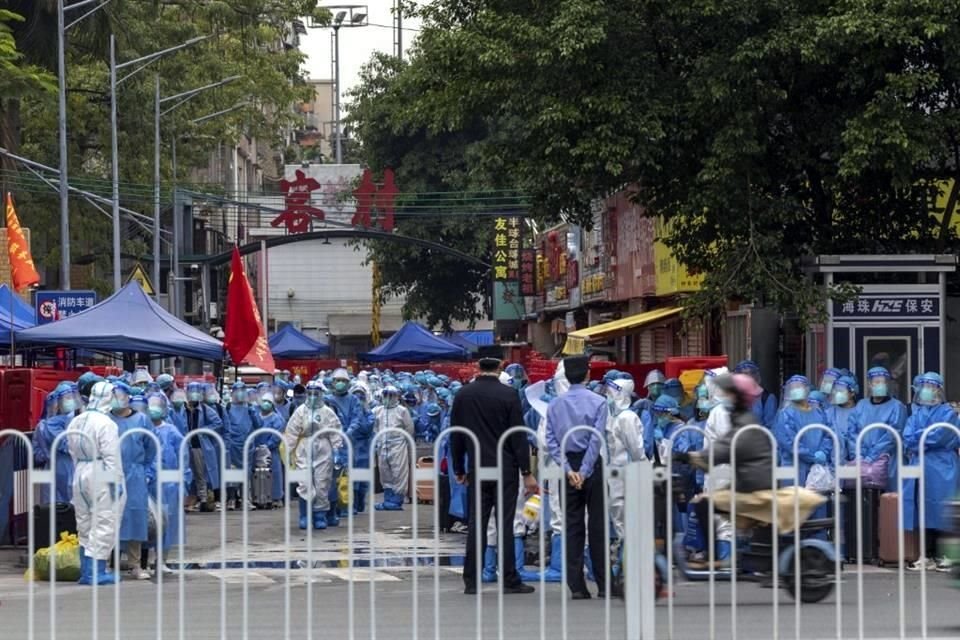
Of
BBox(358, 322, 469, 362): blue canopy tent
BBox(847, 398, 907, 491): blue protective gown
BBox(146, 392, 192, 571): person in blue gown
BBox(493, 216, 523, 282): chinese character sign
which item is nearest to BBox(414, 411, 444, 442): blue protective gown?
BBox(146, 392, 192, 571): person in blue gown

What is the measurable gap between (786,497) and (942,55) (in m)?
9.77

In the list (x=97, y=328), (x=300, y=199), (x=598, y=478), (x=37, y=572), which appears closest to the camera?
(x=598, y=478)

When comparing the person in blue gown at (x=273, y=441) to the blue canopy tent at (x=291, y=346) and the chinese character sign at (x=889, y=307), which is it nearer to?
the chinese character sign at (x=889, y=307)

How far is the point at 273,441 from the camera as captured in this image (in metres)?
24.0

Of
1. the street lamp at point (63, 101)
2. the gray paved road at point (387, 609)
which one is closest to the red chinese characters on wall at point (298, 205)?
the street lamp at point (63, 101)

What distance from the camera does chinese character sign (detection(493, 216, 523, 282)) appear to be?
49.8 meters

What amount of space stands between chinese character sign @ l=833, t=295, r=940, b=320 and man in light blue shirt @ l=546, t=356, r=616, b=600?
6.17m

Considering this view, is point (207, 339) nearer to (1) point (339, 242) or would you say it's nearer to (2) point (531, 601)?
(2) point (531, 601)

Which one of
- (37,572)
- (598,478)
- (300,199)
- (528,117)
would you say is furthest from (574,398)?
(300,199)

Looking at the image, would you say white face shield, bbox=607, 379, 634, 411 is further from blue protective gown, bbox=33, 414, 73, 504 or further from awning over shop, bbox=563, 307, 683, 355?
awning over shop, bbox=563, 307, 683, 355

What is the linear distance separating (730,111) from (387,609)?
8.37 meters

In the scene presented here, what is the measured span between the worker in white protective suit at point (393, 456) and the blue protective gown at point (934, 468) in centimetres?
971

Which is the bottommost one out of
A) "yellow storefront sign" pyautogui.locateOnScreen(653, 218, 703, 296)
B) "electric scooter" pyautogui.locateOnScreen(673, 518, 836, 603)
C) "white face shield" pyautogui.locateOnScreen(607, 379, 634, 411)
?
"electric scooter" pyautogui.locateOnScreen(673, 518, 836, 603)

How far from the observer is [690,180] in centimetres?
1989
